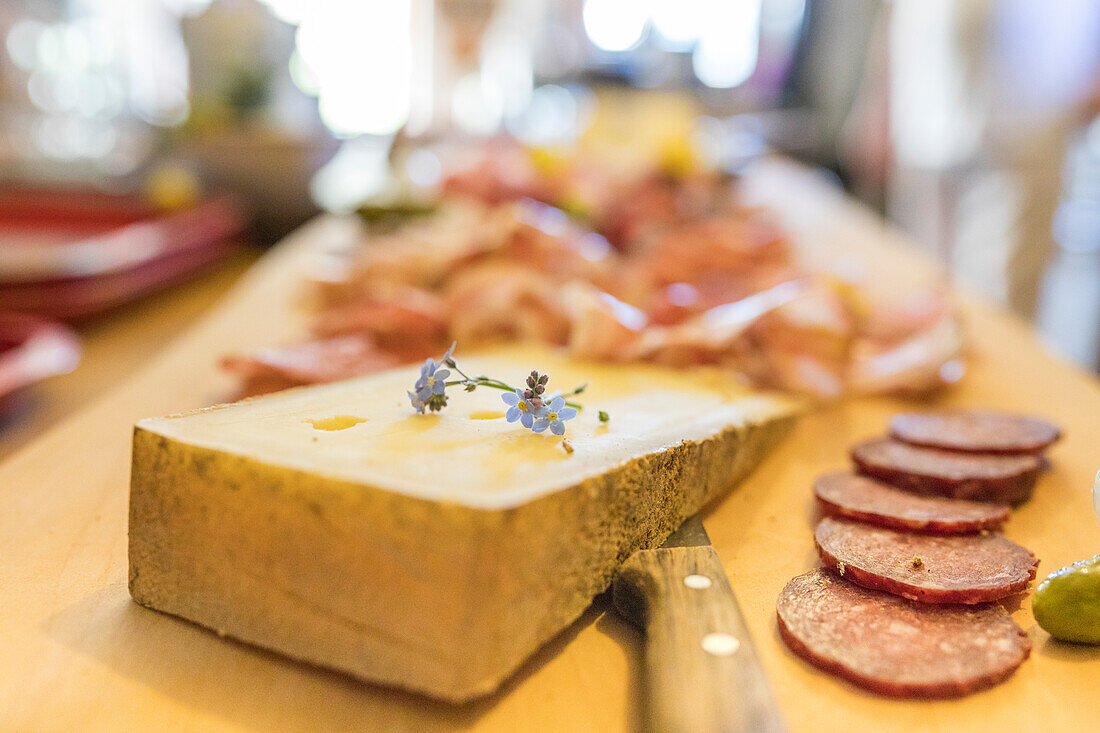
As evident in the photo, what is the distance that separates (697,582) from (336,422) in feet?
1.14

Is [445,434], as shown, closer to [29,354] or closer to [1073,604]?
[1073,604]

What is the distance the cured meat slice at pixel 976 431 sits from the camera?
100 centimetres

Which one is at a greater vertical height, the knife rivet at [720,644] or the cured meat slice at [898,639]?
the knife rivet at [720,644]

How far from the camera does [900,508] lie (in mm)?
831

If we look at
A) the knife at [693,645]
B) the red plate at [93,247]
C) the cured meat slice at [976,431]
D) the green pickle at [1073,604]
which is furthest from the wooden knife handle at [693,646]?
the red plate at [93,247]

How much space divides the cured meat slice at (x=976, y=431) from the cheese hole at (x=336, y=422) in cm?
68

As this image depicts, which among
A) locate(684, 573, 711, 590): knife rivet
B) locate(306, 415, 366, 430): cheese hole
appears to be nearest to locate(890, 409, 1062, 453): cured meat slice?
locate(684, 573, 711, 590): knife rivet

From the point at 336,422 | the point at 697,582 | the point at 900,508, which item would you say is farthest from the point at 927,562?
the point at 336,422

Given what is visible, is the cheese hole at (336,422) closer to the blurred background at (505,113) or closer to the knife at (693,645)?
the knife at (693,645)

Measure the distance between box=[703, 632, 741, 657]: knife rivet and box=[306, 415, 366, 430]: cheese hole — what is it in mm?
353

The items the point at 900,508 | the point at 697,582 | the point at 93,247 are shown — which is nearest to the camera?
the point at 697,582

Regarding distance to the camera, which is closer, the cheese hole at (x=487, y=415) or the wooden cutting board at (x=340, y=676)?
the wooden cutting board at (x=340, y=676)

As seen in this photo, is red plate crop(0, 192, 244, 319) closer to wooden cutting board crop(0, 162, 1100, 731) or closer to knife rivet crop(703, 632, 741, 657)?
wooden cutting board crop(0, 162, 1100, 731)

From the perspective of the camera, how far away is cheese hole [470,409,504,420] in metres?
0.77
